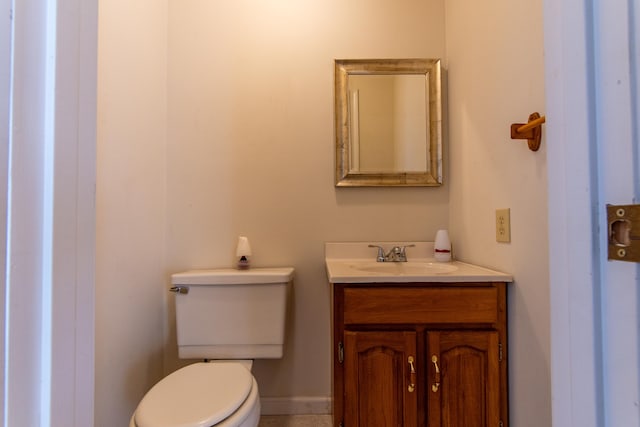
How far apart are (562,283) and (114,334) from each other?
1.35m

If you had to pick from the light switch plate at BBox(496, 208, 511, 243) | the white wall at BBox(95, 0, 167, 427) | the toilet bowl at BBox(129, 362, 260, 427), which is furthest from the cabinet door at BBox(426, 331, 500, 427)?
the white wall at BBox(95, 0, 167, 427)

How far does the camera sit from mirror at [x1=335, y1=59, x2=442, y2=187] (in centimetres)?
150

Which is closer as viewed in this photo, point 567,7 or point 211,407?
point 567,7

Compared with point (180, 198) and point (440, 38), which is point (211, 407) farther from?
point (440, 38)

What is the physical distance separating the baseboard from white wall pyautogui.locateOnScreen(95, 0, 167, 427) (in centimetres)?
54

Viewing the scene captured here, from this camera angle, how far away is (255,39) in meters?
1.53

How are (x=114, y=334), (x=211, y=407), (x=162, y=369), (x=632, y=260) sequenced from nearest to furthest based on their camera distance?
(x=632, y=260)
(x=211, y=407)
(x=114, y=334)
(x=162, y=369)

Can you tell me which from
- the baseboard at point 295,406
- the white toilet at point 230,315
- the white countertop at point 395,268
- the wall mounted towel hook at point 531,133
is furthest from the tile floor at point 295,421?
the wall mounted towel hook at point 531,133

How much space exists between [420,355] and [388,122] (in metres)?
1.06

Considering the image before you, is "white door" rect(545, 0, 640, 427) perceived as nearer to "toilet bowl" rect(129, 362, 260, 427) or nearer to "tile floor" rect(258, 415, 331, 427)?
"toilet bowl" rect(129, 362, 260, 427)

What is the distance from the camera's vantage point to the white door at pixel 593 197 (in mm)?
296

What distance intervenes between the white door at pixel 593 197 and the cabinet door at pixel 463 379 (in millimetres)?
633

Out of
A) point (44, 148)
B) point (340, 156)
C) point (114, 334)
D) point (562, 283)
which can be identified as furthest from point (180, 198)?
point (562, 283)

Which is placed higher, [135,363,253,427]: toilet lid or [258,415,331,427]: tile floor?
[135,363,253,427]: toilet lid
